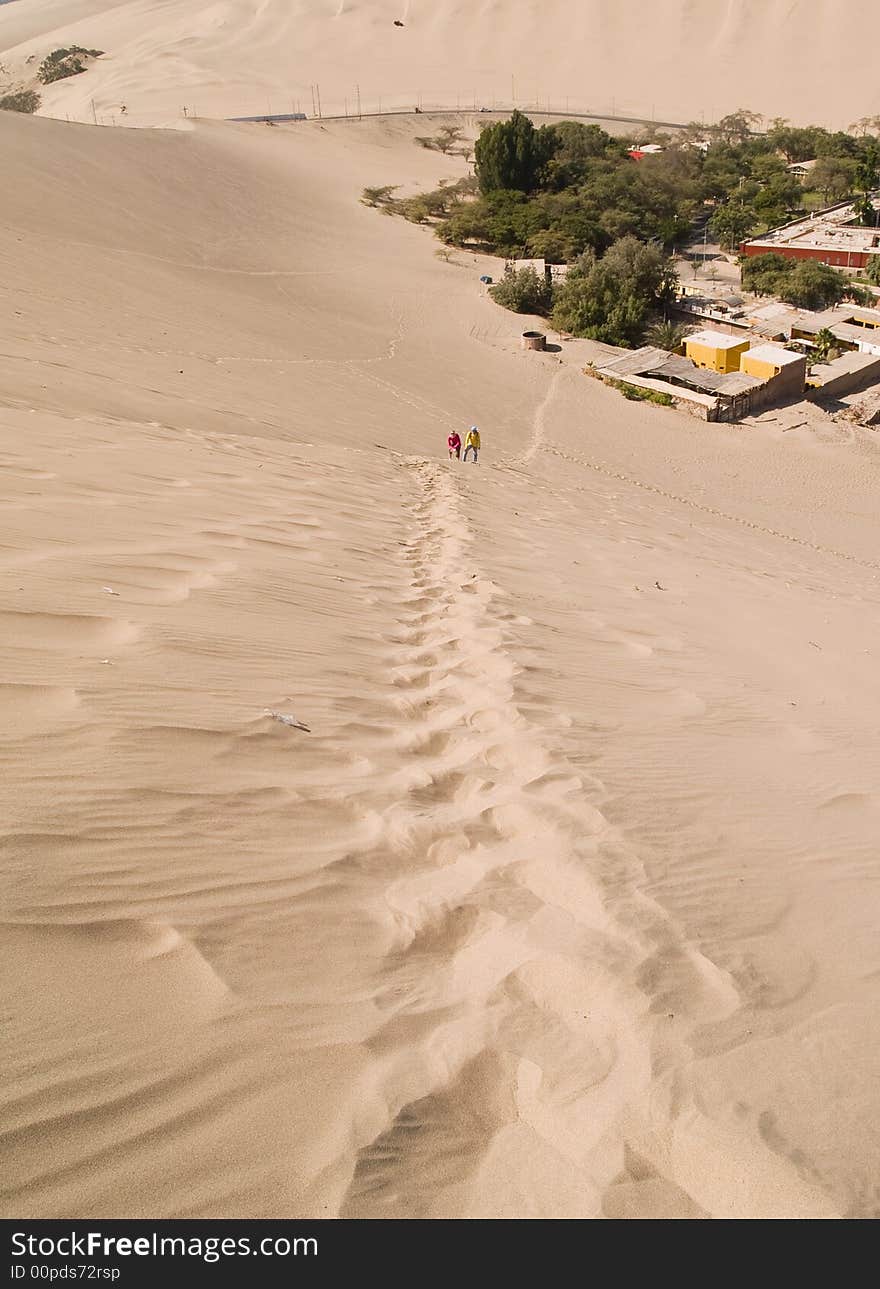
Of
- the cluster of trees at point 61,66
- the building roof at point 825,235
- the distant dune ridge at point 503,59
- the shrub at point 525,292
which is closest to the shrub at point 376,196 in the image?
the shrub at point 525,292

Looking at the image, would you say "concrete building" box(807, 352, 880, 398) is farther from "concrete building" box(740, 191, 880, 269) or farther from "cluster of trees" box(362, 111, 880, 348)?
"concrete building" box(740, 191, 880, 269)

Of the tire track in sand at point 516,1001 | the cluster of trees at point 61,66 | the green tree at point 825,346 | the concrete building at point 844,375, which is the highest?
the cluster of trees at point 61,66

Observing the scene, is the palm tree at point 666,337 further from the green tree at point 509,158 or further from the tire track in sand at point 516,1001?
the tire track in sand at point 516,1001

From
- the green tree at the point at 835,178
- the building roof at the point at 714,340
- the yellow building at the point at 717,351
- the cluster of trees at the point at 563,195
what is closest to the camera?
the yellow building at the point at 717,351

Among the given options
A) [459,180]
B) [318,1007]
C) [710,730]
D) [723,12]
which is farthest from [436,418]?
[723,12]

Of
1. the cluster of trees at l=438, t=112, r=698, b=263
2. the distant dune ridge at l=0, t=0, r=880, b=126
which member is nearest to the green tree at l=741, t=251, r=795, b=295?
the cluster of trees at l=438, t=112, r=698, b=263
